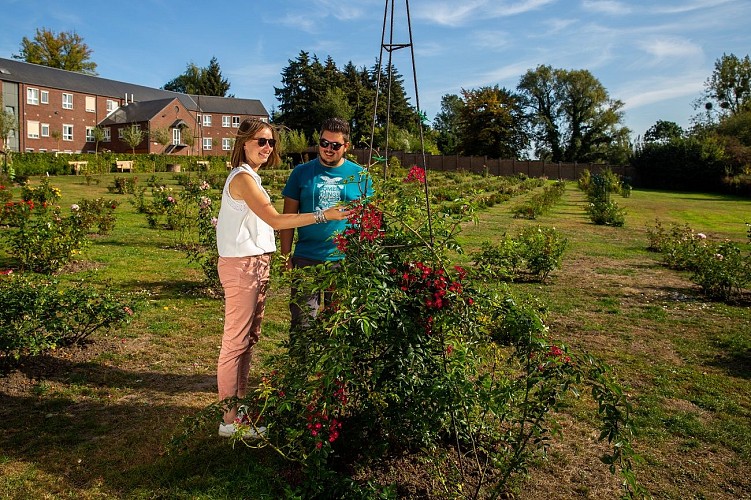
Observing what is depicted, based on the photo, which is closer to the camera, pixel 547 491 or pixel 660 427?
pixel 547 491

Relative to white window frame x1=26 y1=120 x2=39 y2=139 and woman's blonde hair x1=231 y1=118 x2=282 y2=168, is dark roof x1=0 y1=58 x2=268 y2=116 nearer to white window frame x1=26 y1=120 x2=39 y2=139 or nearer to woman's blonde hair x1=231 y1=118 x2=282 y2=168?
white window frame x1=26 y1=120 x2=39 y2=139

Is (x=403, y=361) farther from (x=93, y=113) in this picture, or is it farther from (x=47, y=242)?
(x=93, y=113)

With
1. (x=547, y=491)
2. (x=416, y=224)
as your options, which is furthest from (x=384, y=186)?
(x=547, y=491)

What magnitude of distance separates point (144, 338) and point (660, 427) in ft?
14.4

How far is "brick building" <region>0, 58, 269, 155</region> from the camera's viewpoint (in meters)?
45.3

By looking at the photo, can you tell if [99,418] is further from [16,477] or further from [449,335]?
[449,335]

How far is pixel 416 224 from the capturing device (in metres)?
2.92

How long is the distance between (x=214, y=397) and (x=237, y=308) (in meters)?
1.24

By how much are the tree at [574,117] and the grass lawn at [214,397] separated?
56063mm

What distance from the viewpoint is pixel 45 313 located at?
4.16m

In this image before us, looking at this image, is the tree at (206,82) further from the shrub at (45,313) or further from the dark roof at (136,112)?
the shrub at (45,313)

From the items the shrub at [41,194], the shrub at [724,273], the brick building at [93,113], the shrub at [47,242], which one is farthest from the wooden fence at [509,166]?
the shrub at [47,242]

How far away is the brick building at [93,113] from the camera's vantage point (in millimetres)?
45312

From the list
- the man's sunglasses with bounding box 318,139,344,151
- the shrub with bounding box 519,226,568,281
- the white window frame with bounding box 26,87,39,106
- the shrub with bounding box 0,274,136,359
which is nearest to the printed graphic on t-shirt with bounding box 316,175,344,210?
the man's sunglasses with bounding box 318,139,344,151
